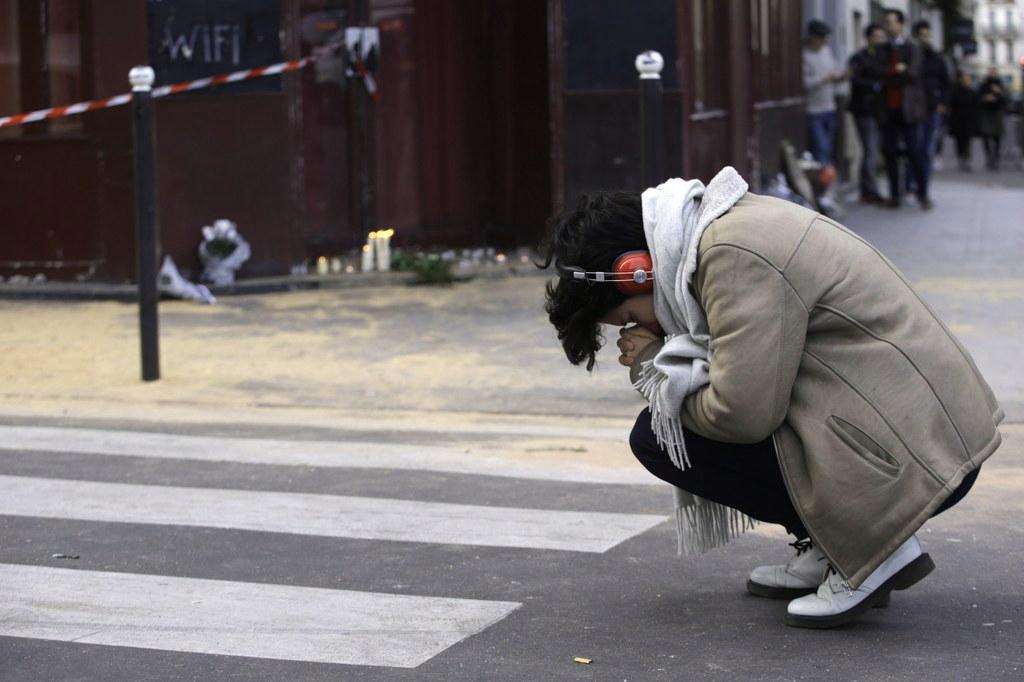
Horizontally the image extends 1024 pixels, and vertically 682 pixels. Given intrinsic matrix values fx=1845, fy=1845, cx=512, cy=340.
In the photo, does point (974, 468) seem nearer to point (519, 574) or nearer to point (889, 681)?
point (889, 681)

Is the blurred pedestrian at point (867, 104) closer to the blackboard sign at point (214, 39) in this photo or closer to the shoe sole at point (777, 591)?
the blackboard sign at point (214, 39)

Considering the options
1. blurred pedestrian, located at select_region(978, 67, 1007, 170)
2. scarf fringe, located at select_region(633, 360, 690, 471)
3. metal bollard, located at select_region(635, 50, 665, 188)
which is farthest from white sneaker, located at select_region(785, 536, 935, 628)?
blurred pedestrian, located at select_region(978, 67, 1007, 170)

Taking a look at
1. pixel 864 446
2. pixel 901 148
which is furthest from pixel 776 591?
pixel 901 148

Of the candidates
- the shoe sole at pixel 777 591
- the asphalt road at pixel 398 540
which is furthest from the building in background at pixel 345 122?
the shoe sole at pixel 777 591

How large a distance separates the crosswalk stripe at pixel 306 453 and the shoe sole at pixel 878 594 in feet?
6.09

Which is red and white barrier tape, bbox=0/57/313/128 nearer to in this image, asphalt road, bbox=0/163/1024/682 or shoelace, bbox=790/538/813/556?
asphalt road, bbox=0/163/1024/682

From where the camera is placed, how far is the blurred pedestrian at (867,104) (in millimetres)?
17062

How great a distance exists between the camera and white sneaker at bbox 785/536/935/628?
4262 mm

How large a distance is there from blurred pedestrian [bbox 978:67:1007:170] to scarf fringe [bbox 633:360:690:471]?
2337 cm

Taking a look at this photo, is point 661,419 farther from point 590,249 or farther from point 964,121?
point 964,121

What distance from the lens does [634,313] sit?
4.20m

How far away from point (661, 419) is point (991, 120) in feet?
78.0

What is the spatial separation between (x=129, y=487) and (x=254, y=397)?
211 centimetres

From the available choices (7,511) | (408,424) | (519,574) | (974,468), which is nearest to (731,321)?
(974,468)
